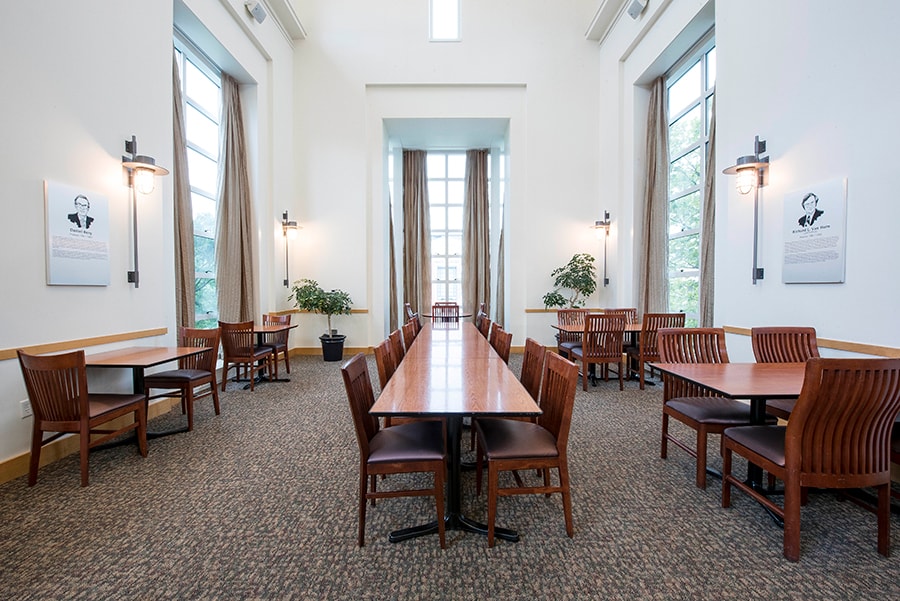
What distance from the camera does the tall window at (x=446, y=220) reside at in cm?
966

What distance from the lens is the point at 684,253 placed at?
17.3 ft

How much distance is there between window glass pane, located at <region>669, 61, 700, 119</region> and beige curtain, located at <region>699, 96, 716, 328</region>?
40.0 inches

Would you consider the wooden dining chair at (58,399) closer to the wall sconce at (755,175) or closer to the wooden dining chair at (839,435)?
the wooden dining chair at (839,435)

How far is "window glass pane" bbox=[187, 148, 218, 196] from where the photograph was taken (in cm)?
500

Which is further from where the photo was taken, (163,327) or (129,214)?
(163,327)

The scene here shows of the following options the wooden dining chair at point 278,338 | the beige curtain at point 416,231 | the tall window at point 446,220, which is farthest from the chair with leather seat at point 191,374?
the tall window at point 446,220

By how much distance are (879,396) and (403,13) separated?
25.7 ft

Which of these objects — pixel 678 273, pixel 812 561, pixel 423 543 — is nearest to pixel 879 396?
pixel 812 561

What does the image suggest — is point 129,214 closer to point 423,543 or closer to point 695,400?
point 423,543

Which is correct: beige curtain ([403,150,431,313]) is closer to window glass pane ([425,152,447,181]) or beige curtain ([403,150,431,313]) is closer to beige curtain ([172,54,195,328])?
window glass pane ([425,152,447,181])

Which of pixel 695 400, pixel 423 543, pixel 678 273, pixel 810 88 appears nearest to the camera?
pixel 423 543

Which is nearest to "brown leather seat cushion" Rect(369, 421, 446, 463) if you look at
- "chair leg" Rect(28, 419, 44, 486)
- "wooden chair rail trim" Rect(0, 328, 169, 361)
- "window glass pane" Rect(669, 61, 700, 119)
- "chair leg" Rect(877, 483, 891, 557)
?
"chair leg" Rect(877, 483, 891, 557)

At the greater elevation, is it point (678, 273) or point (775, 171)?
point (775, 171)

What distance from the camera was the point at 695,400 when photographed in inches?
98.3
